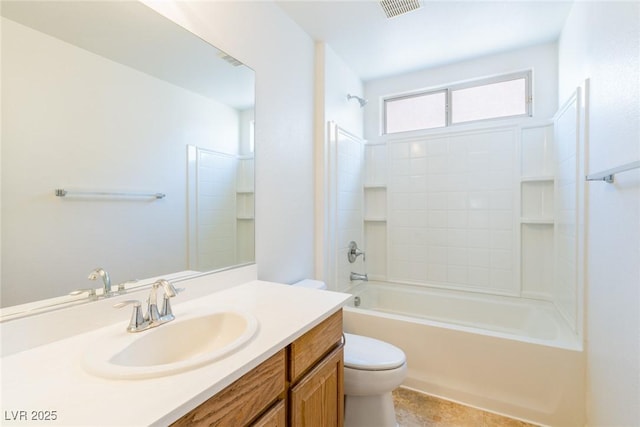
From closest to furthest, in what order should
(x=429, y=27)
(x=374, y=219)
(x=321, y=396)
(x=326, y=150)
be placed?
(x=321, y=396)
(x=429, y=27)
(x=326, y=150)
(x=374, y=219)

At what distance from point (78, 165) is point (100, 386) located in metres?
0.69

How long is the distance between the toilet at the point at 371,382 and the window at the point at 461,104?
89.5 inches

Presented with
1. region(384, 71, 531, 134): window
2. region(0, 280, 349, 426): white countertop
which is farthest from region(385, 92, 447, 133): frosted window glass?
region(0, 280, 349, 426): white countertop

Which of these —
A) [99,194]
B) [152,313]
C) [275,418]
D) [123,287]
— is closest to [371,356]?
[275,418]

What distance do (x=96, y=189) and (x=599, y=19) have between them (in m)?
2.34

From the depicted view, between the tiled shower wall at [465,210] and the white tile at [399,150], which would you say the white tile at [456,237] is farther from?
the white tile at [399,150]

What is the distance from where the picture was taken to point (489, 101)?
268cm

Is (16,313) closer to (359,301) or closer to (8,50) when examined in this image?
(8,50)

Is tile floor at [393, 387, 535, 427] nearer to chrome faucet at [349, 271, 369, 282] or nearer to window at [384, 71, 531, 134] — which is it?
chrome faucet at [349, 271, 369, 282]

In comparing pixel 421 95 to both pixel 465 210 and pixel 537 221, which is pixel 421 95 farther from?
pixel 537 221

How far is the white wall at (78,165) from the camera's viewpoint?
82 cm

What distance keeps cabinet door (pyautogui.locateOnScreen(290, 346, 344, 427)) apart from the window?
2.49 metres

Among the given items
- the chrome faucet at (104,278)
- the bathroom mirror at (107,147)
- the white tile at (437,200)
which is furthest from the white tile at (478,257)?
the chrome faucet at (104,278)

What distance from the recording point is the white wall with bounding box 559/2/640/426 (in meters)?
1.07
